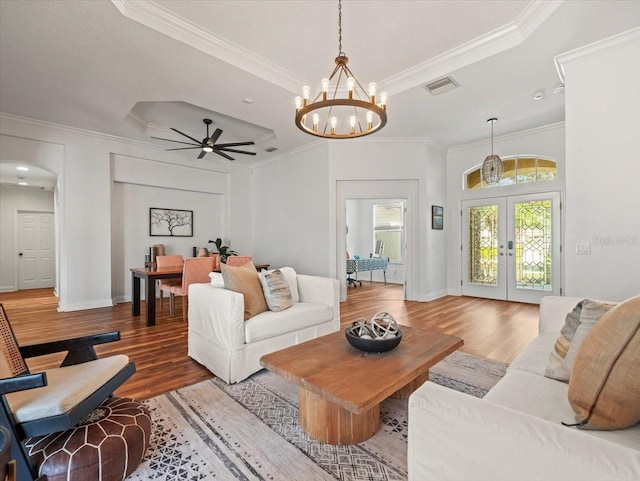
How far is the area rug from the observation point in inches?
Result: 58.4

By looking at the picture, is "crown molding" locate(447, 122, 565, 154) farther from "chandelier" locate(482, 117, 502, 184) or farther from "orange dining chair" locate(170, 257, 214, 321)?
"orange dining chair" locate(170, 257, 214, 321)

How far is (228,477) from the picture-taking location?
145cm

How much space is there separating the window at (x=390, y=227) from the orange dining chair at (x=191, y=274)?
17.7 ft

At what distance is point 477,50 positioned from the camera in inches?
126

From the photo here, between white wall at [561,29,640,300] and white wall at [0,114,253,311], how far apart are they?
6.66m

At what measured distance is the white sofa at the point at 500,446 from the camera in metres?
0.65

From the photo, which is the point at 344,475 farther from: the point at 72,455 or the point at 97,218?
the point at 97,218

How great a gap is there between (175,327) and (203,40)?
336 centimetres

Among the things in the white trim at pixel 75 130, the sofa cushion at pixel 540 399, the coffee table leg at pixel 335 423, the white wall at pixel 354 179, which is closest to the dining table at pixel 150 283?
the white wall at pixel 354 179

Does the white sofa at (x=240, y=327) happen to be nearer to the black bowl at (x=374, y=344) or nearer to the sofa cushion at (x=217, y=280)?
the sofa cushion at (x=217, y=280)

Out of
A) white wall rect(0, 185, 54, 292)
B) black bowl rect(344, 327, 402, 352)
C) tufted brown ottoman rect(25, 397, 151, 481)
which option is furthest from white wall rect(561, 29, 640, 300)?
white wall rect(0, 185, 54, 292)

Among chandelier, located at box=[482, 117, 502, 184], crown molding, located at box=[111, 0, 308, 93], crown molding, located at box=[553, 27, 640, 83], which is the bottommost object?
chandelier, located at box=[482, 117, 502, 184]

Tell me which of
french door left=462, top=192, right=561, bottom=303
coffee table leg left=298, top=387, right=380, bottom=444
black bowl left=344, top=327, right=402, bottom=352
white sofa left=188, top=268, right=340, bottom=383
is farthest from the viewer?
french door left=462, top=192, right=561, bottom=303

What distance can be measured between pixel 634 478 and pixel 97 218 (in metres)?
6.54
